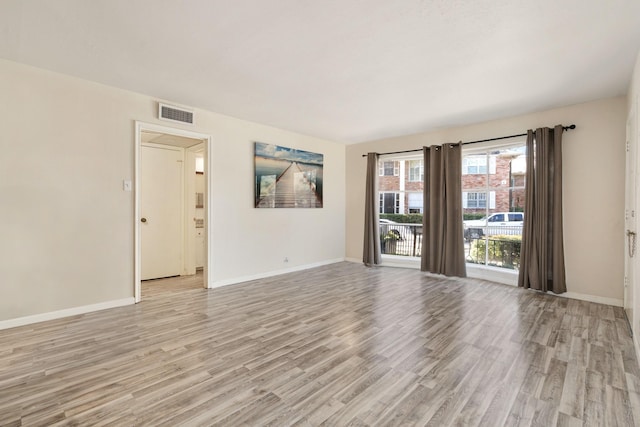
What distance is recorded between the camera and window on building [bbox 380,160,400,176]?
259 inches

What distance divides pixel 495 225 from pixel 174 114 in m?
5.43

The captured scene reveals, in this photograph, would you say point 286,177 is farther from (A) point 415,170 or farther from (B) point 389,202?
(A) point 415,170

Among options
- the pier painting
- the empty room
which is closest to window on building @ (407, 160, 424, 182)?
the empty room

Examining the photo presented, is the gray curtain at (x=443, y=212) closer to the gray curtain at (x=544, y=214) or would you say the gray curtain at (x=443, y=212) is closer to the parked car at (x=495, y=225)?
the parked car at (x=495, y=225)

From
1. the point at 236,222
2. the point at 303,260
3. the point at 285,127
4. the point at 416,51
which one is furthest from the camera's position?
the point at 303,260

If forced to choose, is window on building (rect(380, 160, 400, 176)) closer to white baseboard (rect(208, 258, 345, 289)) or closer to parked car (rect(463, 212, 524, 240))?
parked car (rect(463, 212, 524, 240))

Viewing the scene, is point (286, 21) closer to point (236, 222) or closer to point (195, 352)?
point (195, 352)

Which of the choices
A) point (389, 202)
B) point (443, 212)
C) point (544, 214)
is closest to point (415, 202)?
point (389, 202)

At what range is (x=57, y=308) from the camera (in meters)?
3.33

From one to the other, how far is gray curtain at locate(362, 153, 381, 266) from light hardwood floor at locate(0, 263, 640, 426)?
249 centimetres

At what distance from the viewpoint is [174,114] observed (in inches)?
164

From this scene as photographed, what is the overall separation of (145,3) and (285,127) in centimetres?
338

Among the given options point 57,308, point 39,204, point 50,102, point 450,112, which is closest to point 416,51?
point 450,112

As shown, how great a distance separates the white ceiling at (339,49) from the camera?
7.23ft
